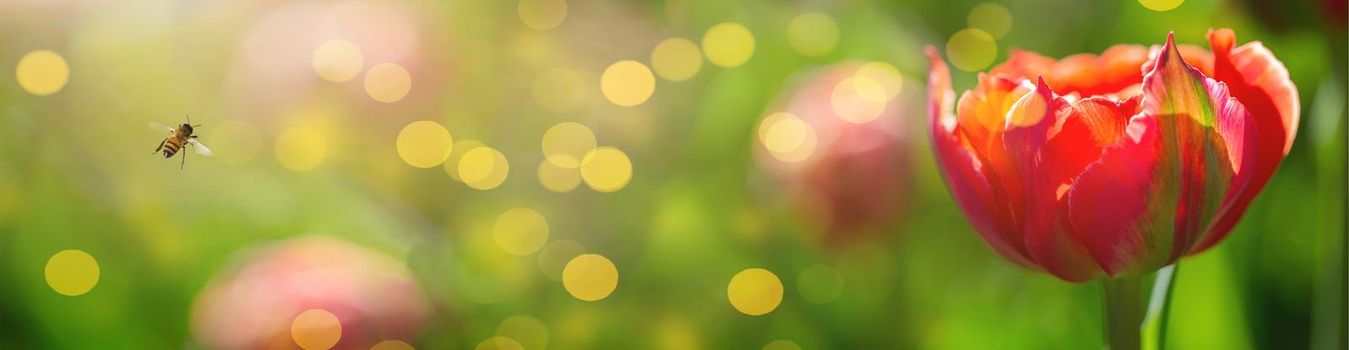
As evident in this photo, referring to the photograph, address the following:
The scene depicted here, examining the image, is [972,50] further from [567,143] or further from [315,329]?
[315,329]

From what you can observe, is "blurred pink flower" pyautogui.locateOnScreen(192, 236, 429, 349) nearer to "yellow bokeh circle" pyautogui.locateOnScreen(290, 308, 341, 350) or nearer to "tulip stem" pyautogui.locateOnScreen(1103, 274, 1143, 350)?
"yellow bokeh circle" pyautogui.locateOnScreen(290, 308, 341, 350)

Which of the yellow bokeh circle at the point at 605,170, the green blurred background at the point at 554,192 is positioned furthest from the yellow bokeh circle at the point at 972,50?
the yellow bokeh circle at the point at 605,170

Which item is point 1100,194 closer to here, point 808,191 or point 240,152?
point 808,191

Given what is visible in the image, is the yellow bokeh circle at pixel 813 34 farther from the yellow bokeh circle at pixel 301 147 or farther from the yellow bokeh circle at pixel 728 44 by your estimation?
the yellow bokeh circle at pixel 301 147

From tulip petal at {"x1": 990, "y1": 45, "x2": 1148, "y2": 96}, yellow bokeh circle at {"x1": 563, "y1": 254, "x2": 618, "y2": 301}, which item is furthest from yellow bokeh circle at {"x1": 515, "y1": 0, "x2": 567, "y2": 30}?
tulip petal at {"x1": 990, "y1": 45, "x2": 1148, "y2": 96}

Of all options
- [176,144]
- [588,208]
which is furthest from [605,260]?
[176,144]

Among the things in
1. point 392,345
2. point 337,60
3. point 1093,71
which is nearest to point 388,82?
point 337,60
